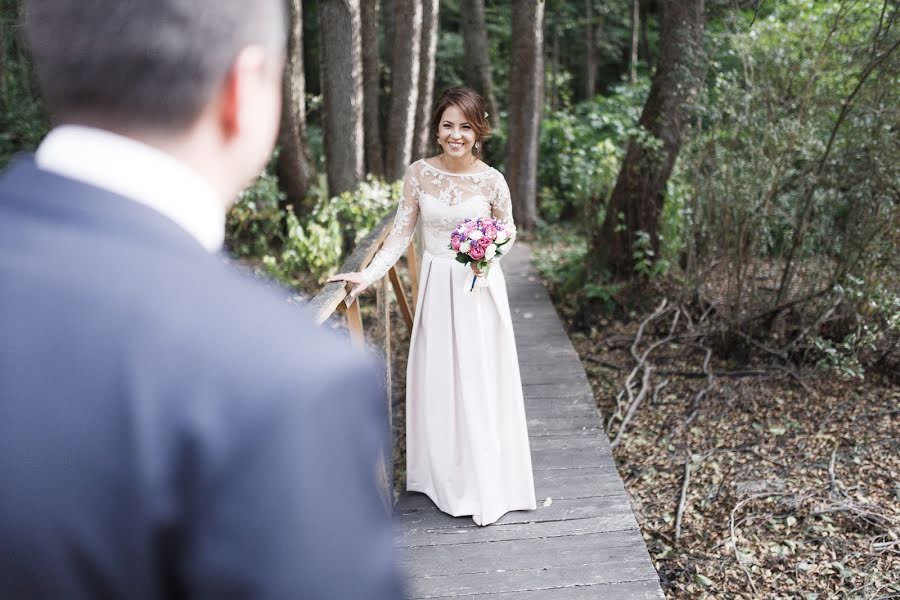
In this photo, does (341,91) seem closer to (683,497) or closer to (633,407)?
(633,407)

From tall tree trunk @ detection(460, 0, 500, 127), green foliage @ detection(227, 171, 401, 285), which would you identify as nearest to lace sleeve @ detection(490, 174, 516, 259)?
green foliage @ detection(227, 171, 401, 285)

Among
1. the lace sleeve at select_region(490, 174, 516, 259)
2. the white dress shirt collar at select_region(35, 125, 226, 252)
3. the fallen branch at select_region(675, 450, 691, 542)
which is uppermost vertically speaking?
the white dress shirt collar at select_region(35, 125, 226, 252)

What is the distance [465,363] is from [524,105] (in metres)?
7.07

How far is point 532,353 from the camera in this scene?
5.43 m

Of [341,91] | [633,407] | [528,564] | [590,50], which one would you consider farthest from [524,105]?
[528,564]

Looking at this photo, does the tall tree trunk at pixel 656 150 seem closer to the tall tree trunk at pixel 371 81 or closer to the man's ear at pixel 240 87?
the tall tree trunk at pixel 371 81

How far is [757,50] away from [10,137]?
812 cm

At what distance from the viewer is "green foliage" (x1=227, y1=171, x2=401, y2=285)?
7504 millimetres

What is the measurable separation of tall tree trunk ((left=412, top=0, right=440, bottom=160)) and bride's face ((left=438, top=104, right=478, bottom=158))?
6519 mm

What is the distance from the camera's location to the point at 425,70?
9.77 metres

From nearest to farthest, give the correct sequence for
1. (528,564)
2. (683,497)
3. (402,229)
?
(528,564) < (402,229) < (683,497)

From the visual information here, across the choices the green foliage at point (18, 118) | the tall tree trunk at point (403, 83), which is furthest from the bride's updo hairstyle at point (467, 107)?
the green foliage at point (18, 118)

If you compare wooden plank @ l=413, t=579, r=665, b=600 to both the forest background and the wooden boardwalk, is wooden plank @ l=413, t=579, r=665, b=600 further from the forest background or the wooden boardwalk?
the forest background

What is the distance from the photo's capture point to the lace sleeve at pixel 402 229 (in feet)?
11.4
